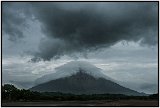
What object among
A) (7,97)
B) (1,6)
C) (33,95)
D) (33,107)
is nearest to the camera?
(1,6)

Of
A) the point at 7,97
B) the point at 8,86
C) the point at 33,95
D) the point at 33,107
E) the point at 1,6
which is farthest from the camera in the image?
the point at 8,86

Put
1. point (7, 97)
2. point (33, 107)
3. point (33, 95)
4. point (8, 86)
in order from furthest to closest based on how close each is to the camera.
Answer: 1. point (8, 86)
2. point (33, 95)
3. point (7, 97)
4. point (33, 107)

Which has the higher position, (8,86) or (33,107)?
(8,86)

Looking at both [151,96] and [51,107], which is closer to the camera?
[51,107]

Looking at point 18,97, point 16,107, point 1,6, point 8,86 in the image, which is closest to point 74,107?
point 16,107

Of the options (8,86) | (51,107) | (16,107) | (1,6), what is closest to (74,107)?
(51,107)

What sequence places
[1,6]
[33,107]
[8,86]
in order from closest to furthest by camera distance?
[1,6] < [33,107] < [8,86]

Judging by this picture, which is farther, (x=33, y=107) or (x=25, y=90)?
(x=25, y=90)

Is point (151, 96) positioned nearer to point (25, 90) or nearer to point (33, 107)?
point (25, 90)

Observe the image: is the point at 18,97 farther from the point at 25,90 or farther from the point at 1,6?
the point at 1,6
